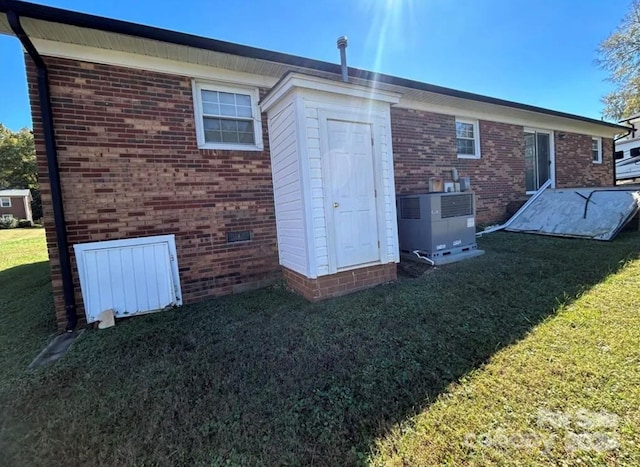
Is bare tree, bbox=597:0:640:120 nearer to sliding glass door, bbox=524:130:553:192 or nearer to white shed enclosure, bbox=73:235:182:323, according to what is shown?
sliding glass door, bbox=524:130:553:192

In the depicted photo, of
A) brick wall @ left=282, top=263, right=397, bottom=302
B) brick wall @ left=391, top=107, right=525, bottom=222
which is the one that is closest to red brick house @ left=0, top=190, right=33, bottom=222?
brick wall @ left=282, top=263, right=397, bottom=302

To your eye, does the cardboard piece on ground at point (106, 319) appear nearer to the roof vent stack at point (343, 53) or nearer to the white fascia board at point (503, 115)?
the roof vent stack at point (343, 53)

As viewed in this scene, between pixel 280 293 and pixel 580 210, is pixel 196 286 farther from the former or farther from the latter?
pixel 580 210

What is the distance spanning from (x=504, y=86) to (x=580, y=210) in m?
5.69

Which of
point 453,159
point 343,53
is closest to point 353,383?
point 343,53

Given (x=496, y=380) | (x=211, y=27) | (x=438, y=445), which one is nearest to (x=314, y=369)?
(x=438, y=445)

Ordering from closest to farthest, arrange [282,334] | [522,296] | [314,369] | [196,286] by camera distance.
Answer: [314,369] < [282,334] < [522,296] < [196,286]

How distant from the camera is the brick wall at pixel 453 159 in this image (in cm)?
605

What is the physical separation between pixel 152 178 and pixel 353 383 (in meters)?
3.55

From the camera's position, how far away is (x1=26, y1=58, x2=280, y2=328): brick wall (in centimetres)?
345

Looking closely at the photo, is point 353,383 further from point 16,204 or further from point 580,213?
point 16,204

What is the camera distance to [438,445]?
1.50m

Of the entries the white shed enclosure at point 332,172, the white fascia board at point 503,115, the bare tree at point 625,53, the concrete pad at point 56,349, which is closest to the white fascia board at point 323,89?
the white shed enclosure at point 332,172

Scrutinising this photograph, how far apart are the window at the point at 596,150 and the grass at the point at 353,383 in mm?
9727
